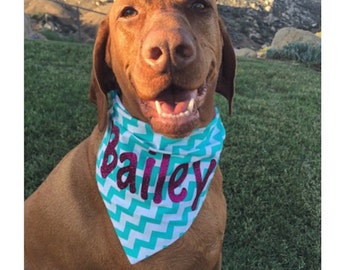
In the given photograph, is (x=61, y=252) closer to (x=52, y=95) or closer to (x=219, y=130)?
(x=219, y=130)

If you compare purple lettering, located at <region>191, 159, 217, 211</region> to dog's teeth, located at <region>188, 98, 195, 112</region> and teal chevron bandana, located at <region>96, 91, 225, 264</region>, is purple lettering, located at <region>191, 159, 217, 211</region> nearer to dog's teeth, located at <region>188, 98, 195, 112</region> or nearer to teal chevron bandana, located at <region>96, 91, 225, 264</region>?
teal chevron bandana, located at <region>96, 91, 225, 264</region>

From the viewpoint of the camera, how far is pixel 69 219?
93.5 inches

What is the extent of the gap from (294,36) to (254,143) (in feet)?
7.00

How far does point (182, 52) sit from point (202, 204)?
96cm

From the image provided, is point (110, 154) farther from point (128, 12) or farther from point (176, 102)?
point (128, 12)

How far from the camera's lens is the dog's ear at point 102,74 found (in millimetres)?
2328

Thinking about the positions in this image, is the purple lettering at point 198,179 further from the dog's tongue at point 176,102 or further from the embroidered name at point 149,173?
the dog's tongue at point 176,102

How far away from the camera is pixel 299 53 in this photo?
784 centimetres

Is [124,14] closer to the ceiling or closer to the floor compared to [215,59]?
closer to the ceiling

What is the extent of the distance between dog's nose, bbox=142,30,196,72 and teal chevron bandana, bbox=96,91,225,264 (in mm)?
598

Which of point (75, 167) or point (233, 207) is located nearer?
point (75, 167)

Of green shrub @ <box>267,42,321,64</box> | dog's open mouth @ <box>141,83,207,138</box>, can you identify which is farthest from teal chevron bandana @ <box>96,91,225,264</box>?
green shrub @ <box>267,42,321,64</box>

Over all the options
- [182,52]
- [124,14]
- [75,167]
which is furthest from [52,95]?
[182,52]

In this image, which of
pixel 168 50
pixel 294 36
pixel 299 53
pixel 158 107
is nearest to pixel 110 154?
pixel 158 107
